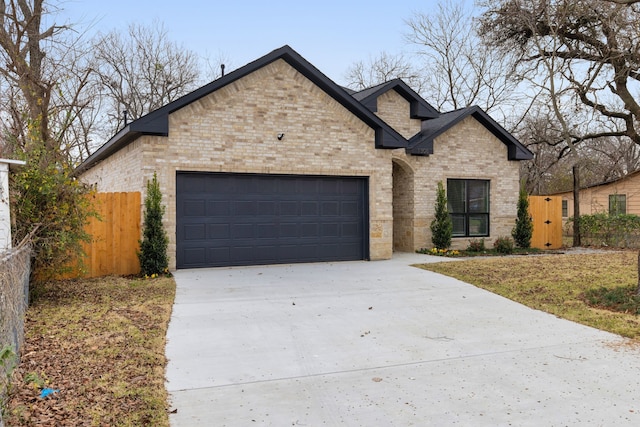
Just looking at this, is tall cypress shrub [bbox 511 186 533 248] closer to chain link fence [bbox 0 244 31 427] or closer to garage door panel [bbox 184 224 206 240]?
garage door panel [bbox 184 224 206 240]

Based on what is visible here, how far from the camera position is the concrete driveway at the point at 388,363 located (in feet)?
14.2

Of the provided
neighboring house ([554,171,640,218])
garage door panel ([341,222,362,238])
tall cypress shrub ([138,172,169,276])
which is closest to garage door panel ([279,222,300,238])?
garage door panel ([341,222,362,238])

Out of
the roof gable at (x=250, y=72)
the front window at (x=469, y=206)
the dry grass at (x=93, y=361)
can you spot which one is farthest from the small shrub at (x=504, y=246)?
the dry grass at (x=93, y=361)

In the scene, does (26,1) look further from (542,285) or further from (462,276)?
(542,285)

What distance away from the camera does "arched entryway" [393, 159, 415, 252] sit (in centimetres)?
1683

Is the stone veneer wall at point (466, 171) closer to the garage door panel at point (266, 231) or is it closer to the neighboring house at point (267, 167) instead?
the neighboring house at point (267, 167)

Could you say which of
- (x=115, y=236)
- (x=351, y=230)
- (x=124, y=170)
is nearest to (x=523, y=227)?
(x=351, y=230)

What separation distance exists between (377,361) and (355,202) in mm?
8521

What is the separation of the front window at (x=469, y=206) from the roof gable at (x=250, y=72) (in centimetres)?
429

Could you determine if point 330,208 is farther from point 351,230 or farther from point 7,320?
point 7,320

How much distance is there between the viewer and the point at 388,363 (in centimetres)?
559

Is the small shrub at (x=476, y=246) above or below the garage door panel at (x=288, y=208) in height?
below

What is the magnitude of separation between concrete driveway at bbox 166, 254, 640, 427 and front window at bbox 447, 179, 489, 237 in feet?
26.9

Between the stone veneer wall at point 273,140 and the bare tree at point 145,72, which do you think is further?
the bare tree at point 145,72
